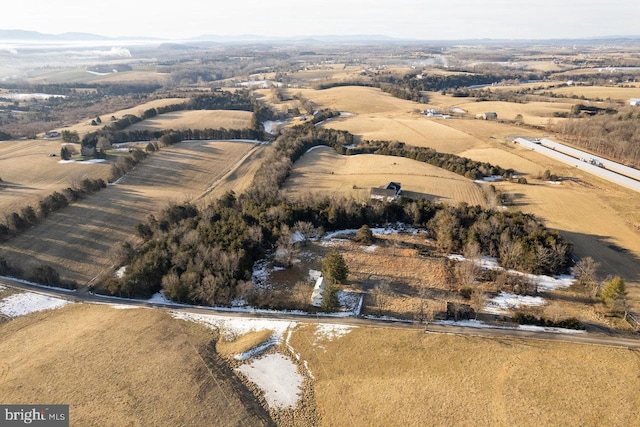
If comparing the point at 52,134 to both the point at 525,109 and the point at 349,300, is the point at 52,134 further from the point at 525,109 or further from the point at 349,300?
the point at 525,109

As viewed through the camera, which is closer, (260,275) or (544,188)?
(260,275)

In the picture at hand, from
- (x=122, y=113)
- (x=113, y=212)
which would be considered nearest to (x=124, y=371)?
(x=113, y=212)

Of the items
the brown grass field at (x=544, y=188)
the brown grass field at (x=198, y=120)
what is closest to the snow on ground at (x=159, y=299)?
the brown grass field at (x=544, y=188)

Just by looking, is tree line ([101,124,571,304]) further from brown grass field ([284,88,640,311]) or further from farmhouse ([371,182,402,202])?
brown grass field ([284,88,640,311])

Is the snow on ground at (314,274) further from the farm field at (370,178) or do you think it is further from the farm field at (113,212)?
the farm field at (113,212)

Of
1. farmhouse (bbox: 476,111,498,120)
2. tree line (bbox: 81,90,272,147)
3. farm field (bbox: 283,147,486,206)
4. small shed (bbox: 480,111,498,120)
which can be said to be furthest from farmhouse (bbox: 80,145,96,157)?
small shed (bbox: 480,111,498,120)
